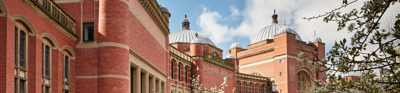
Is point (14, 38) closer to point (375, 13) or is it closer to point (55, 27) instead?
point (55, 27)

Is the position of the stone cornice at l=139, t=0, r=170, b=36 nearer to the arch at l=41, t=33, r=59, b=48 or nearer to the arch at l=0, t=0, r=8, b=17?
the arch at l=41, t=33, r=59, b=48

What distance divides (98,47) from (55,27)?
9.00ft

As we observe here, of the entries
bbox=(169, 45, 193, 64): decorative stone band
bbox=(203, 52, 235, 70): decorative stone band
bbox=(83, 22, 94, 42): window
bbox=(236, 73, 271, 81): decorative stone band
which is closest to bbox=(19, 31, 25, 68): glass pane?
bbox=(83, 22, 94, 42): window

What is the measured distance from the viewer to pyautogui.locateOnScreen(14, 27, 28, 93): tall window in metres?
14.1

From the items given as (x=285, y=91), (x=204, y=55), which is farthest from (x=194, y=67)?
(x=285, y=91)

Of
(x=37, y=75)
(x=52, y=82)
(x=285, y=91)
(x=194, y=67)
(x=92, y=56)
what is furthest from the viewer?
(x=285, y=91)

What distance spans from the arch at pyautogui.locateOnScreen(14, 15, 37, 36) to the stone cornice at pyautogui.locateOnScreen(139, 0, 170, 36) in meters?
8.71

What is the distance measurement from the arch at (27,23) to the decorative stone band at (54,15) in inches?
24.6

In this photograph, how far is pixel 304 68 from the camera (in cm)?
5709

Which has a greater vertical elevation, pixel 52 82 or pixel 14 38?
pixel 14 38

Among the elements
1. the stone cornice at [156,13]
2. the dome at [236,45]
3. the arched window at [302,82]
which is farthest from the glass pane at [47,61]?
the dome at [236,45]

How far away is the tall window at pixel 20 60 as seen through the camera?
14133 millimetres

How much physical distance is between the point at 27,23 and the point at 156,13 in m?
12.5

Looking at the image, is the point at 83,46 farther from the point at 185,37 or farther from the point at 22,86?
the point at 185,37
